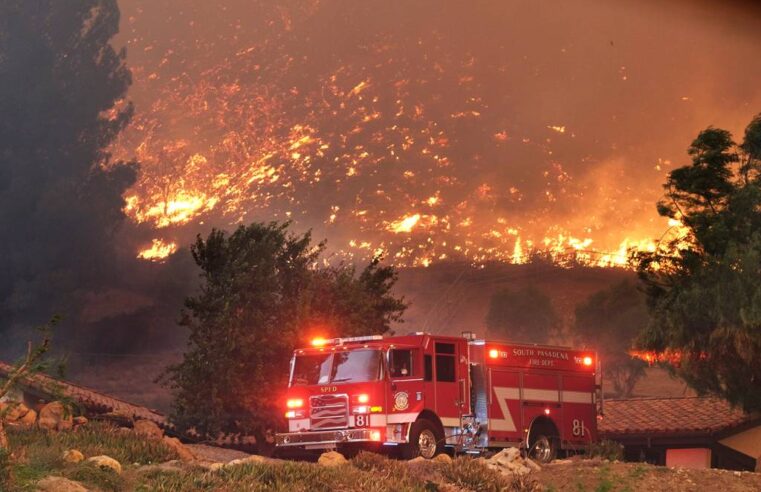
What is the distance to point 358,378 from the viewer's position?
1032 inches

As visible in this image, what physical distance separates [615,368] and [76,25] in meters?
88.7

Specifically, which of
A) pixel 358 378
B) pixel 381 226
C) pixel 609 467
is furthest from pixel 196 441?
pixel 381 226

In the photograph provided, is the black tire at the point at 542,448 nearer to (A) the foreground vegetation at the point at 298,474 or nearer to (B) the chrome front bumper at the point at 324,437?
(B) the chrome front bumper at the point at 324,437

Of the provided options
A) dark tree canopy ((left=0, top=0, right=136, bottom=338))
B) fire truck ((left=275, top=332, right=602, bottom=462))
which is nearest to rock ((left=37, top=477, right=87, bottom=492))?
fire truck ((left=275, top=332, right=602, bottom=462))

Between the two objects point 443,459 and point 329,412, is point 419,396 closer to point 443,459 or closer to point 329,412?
point 329,412

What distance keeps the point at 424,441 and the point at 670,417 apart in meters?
19.5

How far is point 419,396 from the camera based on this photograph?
26.2 meters

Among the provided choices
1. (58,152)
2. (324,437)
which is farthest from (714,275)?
(58,152)

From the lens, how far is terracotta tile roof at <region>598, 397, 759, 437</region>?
4066 cm

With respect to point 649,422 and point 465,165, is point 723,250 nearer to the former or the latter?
point 649,422

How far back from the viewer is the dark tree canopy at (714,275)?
3212cm

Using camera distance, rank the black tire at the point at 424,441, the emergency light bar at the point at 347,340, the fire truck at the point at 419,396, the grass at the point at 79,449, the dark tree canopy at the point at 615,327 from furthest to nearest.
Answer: the dark tree canopy at the point at 615,327, the emergency light bar at the point at 347,340, the fire truck at the point at 419,396, the black tire at the point at 424,441, the grass at the point at 79,449

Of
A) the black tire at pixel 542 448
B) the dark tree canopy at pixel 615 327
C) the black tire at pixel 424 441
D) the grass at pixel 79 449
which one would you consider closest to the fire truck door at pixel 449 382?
the black tire at pixel 424 441

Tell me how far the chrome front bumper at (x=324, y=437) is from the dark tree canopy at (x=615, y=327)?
90349mm
